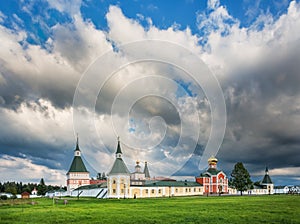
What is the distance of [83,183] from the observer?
102m

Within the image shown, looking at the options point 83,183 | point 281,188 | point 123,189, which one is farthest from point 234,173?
point 281,188

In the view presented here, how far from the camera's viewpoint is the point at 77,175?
10231 centimetres

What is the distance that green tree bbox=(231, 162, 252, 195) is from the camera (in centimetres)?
7791

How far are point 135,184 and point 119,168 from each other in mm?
5808

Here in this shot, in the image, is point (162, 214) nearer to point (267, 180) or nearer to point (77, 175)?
point (77, 175)

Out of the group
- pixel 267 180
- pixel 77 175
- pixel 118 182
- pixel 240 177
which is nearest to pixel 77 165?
pixel 77 175

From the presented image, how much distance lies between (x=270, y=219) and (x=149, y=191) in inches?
2397

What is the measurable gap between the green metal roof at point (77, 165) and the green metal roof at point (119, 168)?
98.0 feet

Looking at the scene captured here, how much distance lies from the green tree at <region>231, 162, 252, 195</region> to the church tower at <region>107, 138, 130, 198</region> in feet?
84.4

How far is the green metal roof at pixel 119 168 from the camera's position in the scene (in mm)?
76375

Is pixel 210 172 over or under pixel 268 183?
over

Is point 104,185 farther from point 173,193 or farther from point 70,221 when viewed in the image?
point 70,221

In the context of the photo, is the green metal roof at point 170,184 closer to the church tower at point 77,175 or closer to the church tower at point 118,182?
the church tower at point 118,182

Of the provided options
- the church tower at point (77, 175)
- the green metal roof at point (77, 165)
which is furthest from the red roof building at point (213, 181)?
the green metal roof at point (77, 165)
